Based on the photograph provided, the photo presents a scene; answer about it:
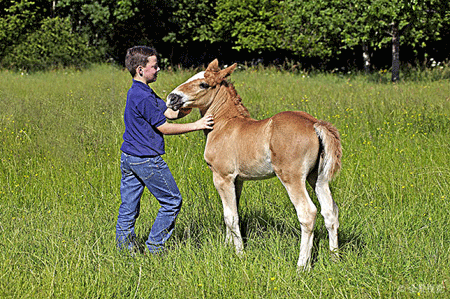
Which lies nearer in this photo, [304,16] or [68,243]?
[68,243]

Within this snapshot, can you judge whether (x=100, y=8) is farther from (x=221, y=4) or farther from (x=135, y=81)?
(x=135, y=81)

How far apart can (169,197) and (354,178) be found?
7.98ft

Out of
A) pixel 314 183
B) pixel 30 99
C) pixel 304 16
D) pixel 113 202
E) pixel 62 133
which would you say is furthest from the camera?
pixel 304 16

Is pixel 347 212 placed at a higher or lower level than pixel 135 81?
lower

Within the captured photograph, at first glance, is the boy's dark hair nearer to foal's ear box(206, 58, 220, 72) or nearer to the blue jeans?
foal's ear box(206, 58, 220, 72)

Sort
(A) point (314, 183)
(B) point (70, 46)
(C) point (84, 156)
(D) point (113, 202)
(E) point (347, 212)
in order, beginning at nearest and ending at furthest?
1. (A) point (314, 183)
2. (E) point (347, 212)
3. (D) point (113, 202)
4. (C) point (84, 156)
5. (B) point (70, 46)

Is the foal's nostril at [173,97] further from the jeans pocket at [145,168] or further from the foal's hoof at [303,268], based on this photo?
the foal's hoof at [303,268]

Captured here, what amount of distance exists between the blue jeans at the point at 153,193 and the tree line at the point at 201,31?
11.2 m

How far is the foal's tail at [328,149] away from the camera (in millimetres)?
3574

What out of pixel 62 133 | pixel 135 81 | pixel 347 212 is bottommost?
pixel 347 212

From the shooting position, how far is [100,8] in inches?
667

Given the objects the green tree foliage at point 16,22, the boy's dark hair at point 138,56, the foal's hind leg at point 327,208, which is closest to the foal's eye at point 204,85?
the boy's dark hair at point 138,56

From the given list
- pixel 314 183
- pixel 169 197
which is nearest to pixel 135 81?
pixel 169 197

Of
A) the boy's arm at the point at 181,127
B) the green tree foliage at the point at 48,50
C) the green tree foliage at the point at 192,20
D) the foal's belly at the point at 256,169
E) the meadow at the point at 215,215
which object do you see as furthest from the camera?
the green tree foliage at the point at 192,20
